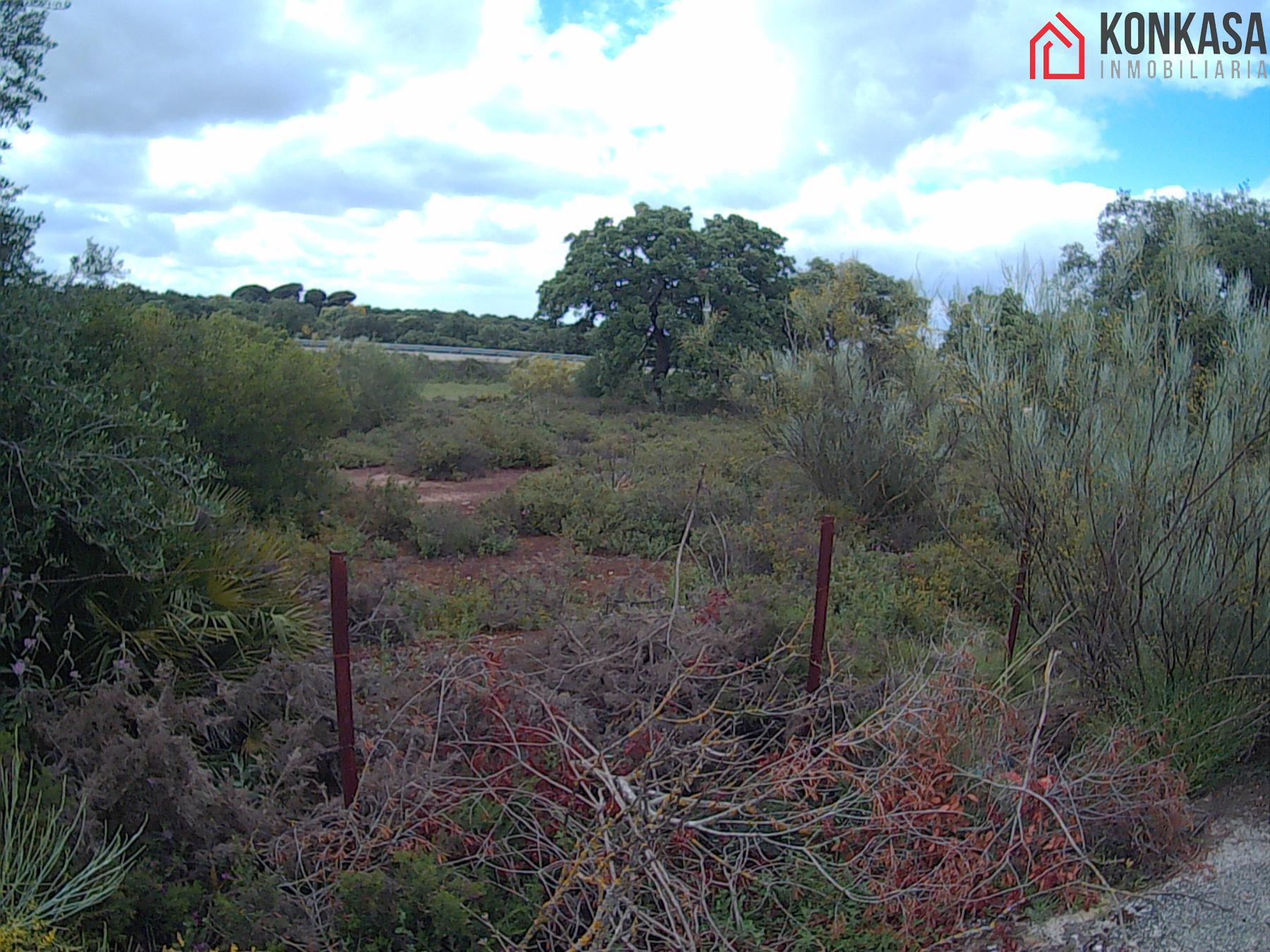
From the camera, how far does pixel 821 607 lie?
16.1ft

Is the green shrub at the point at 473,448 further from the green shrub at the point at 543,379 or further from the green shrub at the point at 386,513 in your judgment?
the green shrub at the point at 543,379

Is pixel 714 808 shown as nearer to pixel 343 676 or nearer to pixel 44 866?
pixel 343 676

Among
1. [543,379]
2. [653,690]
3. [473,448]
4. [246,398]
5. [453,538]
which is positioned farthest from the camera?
[543,379]

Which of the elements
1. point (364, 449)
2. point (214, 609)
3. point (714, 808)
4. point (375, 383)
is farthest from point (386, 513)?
point (375, 383)

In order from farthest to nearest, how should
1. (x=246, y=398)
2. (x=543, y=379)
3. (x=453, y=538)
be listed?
1. (x=543, y=379)
2. (x=453, y=538)
3. (x=246, y=398)

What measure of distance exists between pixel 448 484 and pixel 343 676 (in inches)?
414

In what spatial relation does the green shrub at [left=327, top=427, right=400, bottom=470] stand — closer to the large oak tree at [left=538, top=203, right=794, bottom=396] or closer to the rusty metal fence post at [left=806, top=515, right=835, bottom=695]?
the large oak tree at [left=538, top=203, right=794, bottom=396]

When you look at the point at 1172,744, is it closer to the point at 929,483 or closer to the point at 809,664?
the point at 809,664

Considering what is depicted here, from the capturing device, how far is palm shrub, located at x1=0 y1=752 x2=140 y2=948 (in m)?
3.11

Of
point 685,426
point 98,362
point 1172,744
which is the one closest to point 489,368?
point 685,426

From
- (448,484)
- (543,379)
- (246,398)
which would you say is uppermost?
(543,379)

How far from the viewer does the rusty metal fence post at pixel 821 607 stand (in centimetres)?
493

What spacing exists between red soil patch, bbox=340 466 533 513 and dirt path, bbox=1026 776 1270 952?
8.85 m

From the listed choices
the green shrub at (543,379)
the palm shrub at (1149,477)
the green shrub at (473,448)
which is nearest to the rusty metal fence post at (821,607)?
the palm shrub at (1149,477)
